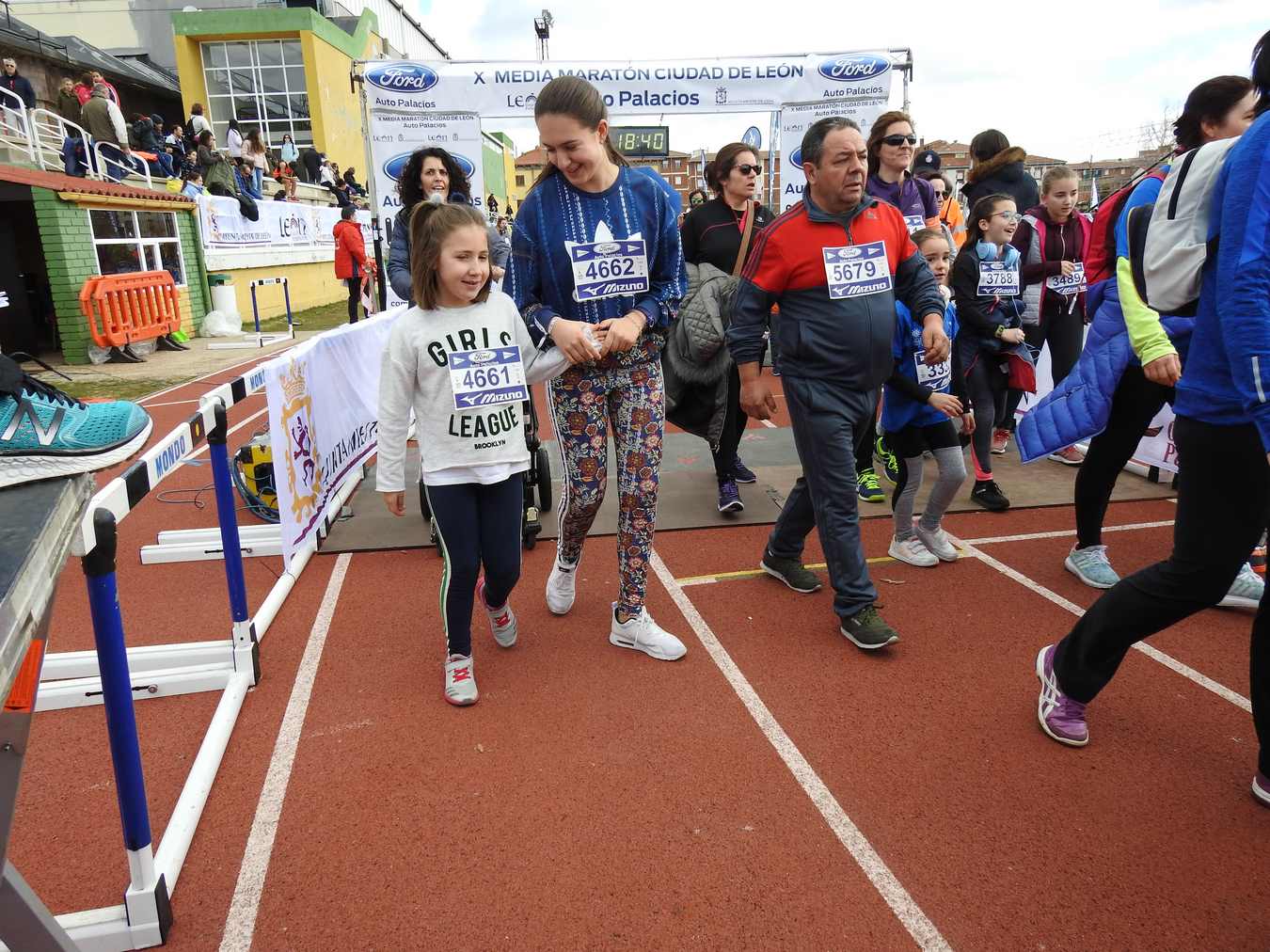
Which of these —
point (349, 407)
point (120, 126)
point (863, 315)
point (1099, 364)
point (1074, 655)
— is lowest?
point (1074, 655)

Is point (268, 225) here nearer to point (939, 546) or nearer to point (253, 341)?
point (253, 341)

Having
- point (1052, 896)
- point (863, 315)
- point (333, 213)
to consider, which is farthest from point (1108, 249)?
point (333, 213)

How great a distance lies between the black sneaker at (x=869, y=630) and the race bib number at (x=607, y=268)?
1.67 meters

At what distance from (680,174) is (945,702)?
9432cm

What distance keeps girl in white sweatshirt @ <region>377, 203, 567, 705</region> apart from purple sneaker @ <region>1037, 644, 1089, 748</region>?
2.04 metres

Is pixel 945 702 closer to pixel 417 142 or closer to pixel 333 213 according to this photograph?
pixel 417 142

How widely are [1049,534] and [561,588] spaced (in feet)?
9.90

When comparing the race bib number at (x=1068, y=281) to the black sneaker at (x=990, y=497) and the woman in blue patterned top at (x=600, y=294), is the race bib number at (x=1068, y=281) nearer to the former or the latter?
the black sneaker at (x=990, y=497)

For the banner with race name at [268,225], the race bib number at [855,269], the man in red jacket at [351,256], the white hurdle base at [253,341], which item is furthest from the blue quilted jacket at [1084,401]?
the white hurdle base at [253,341]

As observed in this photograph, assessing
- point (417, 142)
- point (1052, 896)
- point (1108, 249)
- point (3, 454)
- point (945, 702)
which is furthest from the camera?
point (417, 142)

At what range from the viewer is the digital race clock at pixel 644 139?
12.1 meters

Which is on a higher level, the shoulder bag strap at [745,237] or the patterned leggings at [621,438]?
the shoulder bag strap at [745,237]

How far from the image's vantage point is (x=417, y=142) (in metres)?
9.52

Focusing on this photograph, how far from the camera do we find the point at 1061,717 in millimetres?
2834
